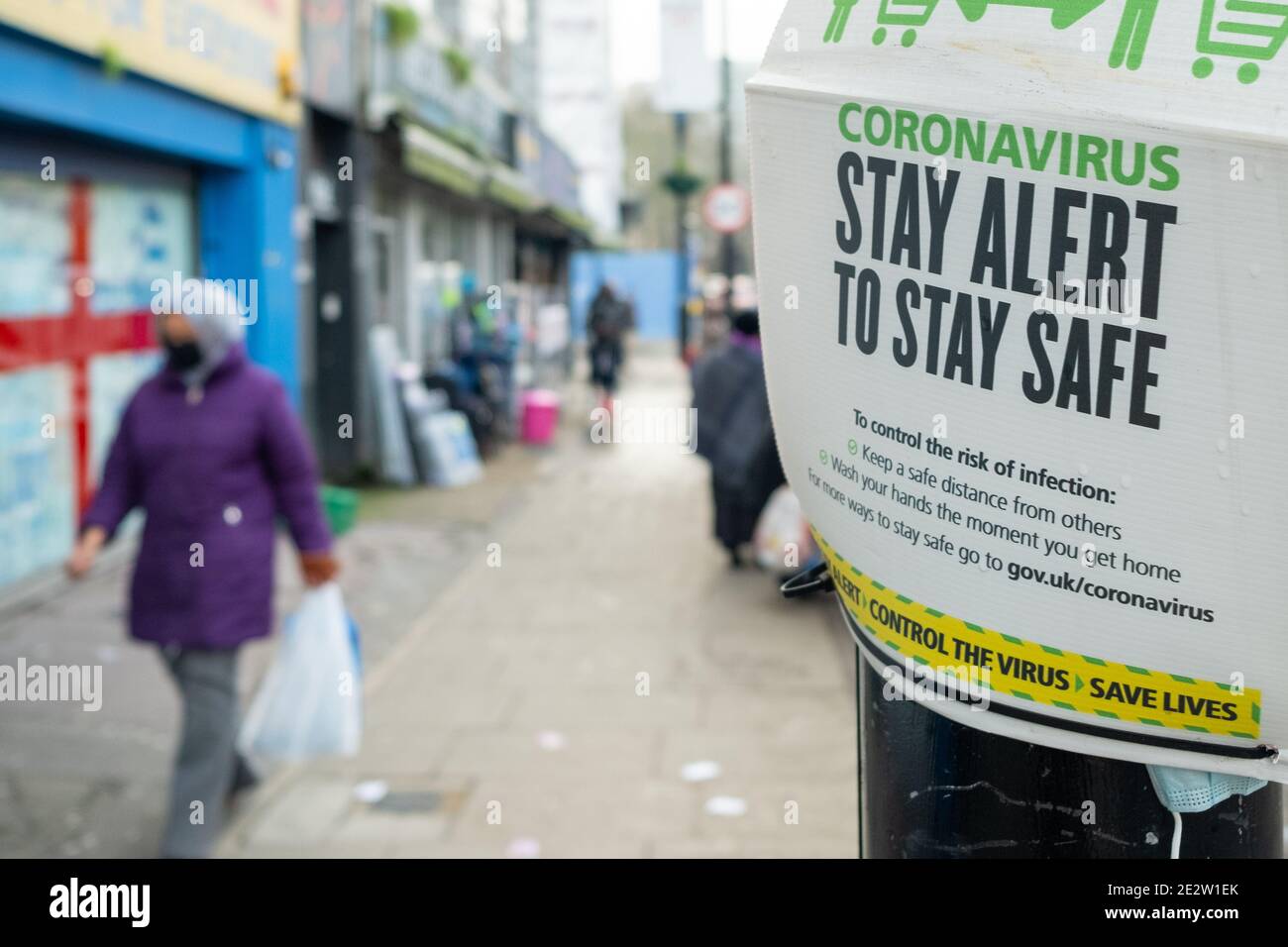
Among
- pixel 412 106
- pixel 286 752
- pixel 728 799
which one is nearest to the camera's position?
pixel 286 752

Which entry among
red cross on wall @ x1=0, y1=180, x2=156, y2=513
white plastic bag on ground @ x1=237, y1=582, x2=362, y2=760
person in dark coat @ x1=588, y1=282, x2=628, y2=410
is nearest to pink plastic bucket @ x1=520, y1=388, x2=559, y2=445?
person in dark coat @ x1=588, y1=282, x2=628, y2=410

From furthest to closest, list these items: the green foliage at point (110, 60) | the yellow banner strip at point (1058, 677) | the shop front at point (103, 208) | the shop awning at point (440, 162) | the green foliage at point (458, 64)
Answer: the green foliage at point (458, 64), the shop awning at point (440, 162), the green foliage at point (110, 60), the shop front at point (103, 208), the yellow banner strip at point (1058, 677)

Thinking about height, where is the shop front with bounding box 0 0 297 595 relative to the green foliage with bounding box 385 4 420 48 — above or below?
below

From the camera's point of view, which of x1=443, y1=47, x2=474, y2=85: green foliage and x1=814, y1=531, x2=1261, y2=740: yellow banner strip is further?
x1=443, y1=47, x2=474, y2=85: green foliage

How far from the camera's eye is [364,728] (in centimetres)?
612

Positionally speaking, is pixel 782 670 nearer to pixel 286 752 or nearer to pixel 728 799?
pixel 728 799

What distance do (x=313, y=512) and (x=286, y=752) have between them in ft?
2.70

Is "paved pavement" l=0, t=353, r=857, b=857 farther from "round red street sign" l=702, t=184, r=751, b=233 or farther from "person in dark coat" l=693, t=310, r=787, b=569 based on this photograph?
"round red street sign" l=702, t=184, r=751, b=233

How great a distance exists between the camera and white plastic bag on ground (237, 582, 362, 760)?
186 inches

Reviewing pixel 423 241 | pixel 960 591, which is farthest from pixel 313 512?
pixel 423 241

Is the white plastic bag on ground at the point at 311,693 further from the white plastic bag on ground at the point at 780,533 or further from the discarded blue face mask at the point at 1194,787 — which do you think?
the white plastic bag on ground at the point at 780,533

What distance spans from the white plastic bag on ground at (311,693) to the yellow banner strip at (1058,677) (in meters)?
3.42

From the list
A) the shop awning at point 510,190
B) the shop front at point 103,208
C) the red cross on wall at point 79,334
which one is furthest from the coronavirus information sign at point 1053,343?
the shop awning at point 510,190

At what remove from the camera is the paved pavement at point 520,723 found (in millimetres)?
4859
